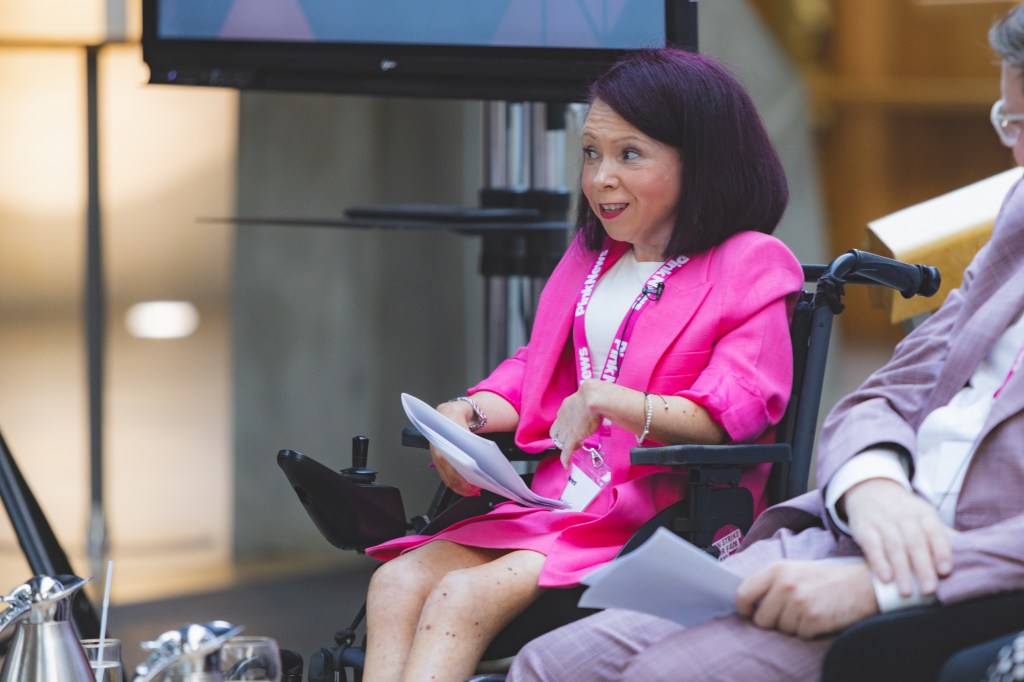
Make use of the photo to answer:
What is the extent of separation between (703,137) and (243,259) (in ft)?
9.54

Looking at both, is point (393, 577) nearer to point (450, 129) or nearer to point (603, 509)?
point (603, 509)

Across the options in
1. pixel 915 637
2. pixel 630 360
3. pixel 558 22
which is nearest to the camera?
pixel 915 637

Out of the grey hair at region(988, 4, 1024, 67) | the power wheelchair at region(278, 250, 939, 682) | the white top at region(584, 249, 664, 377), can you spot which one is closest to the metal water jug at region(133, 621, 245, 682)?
the power wheelchair at region(278, 250, 939, 682)

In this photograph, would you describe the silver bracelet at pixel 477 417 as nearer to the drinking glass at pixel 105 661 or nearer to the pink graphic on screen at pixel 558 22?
the drinking glass at pixel 105 661

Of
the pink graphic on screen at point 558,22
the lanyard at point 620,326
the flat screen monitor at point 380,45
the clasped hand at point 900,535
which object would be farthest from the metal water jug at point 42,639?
the pink graphic on screen at point 558,22

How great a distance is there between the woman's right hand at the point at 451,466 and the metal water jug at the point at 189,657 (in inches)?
25.8

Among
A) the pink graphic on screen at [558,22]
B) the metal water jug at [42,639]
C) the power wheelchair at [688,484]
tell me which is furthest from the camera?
the pink graphic on screen at [558,22]

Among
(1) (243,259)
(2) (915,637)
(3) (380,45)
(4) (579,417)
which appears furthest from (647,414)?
(1) (243,259)

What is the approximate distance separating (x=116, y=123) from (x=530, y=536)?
300 centimetres

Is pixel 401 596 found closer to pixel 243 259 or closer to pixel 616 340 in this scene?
pixel 616 340

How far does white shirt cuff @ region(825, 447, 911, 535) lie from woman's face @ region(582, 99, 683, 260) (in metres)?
0.62

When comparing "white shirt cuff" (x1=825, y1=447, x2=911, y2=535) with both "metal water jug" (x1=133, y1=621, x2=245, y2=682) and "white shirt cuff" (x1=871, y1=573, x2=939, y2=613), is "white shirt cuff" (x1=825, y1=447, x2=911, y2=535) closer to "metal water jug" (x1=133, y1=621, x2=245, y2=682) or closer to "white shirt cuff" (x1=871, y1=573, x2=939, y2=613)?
"white shirt cuff" (x1=871, y1=573, x2=939, y2=613)

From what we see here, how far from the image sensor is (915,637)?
1.43 metres

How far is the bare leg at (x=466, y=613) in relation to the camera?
1.89m
